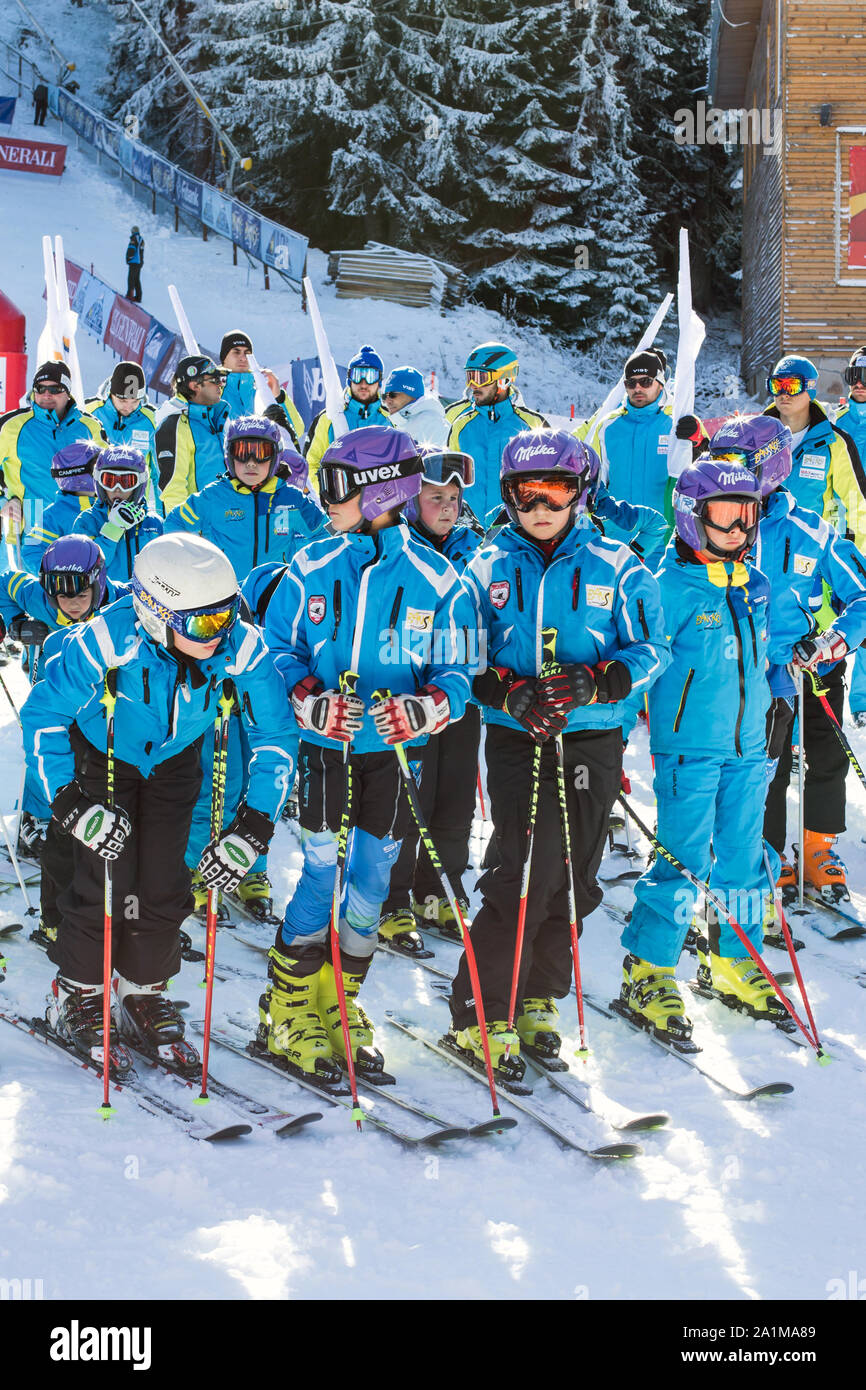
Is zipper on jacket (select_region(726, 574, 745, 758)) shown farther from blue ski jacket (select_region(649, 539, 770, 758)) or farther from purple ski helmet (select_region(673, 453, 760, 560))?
purple ski helmet (select_region(673, 453, 760, 560))

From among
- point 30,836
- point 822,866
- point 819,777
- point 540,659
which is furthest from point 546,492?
point 30,836

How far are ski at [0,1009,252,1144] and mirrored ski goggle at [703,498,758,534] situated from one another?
9.01 feet

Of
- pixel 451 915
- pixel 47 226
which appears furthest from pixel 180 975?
pixel 47 226

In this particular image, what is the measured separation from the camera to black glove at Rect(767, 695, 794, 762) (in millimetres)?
5578

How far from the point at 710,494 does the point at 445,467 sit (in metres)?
1.28

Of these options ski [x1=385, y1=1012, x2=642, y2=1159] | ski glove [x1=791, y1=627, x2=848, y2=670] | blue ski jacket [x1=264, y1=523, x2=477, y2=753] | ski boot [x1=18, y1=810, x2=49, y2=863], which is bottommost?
ski [x1=385, y1=1012, x2=642, y2=1159]

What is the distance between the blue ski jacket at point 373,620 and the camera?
430 cm

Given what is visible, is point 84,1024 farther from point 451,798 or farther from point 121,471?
point 121,471

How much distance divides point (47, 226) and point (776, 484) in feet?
91.8

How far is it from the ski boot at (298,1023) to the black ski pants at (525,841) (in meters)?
0.53

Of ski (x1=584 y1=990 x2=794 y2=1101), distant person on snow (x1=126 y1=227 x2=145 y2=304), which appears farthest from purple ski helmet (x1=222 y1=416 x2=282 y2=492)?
distant person on snow (x1=126 y1=227 x2=145 y2=304)

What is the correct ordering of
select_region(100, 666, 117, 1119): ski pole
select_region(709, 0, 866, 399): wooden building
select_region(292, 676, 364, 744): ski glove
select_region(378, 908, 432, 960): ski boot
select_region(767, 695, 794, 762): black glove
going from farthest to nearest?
select_region(709, 0, 866, 399): wooden building < select_region(378, 908, 432, 960): ski boot < select_region(767, 695, 794, 762): black glove < select_region(100, 666, 117, 1119): ski pole < select_region(292, 676, 364, 744): ski glove

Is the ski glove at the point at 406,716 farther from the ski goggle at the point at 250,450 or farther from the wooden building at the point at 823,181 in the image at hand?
the wooden building at the point at 823,181
